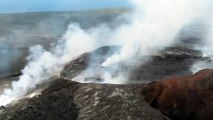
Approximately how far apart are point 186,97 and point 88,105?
199 inches

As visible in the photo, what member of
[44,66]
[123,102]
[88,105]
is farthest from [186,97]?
[44,66]

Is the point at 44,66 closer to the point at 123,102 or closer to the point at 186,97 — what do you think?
the point at 123,102

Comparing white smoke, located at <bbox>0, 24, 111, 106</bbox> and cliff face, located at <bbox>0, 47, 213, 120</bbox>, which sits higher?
white smoke, located at <bbox>0, 24, 111, 106</bbox>

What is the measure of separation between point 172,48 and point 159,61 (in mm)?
7196

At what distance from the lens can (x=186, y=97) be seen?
933 inches

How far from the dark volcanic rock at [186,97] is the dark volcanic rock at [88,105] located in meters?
0.79

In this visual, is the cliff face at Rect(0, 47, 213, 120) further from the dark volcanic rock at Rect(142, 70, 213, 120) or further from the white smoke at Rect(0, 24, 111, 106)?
the white smoke at Rect(0, 24, 111, 106)

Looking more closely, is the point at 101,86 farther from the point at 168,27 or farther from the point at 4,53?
the point at 168,27

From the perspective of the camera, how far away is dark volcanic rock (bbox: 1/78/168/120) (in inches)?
909

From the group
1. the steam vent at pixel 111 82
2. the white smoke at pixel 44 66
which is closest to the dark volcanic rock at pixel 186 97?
the steam vent at pixel 111 82

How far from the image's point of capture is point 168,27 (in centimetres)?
5484

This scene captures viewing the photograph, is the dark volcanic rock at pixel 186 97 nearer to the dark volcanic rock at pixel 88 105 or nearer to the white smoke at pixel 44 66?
the dark volcanic rock at pixel 88 105

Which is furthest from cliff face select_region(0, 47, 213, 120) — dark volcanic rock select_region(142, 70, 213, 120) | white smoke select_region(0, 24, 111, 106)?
white smoke select_region(0, 24, 111, 106)

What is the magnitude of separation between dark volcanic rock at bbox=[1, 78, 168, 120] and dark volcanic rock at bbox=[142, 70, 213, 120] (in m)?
0.79
